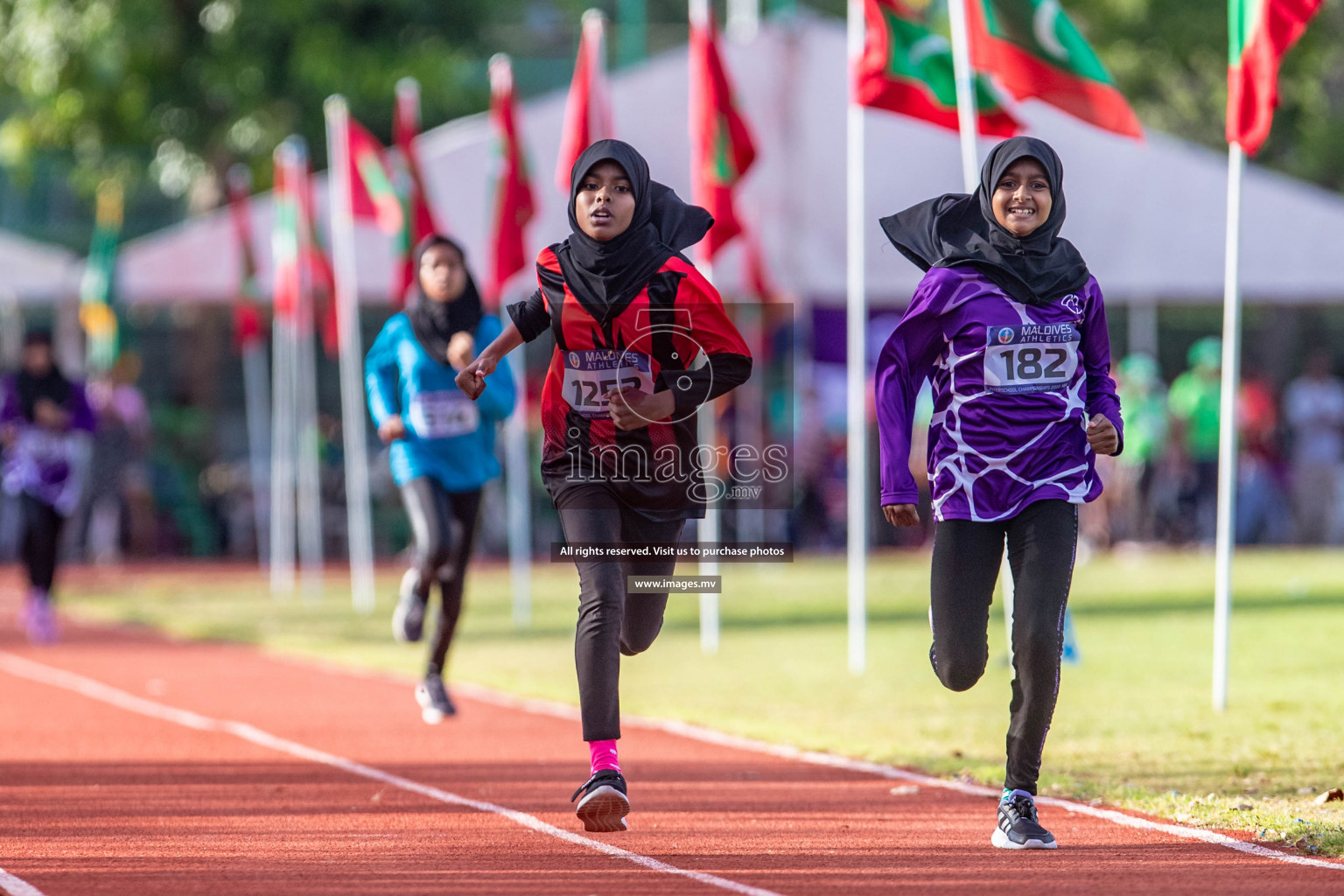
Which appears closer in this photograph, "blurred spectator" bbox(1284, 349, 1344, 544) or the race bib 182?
the race bib 182

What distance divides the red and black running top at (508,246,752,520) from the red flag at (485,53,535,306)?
28.3ft

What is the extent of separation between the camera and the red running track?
593 centimetres

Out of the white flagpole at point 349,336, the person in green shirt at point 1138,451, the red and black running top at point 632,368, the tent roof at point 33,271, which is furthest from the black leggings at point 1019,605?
the tent roof at point 33,271

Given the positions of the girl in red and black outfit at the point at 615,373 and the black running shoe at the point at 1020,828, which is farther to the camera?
the girl in red and black outfit at the point at 615,373

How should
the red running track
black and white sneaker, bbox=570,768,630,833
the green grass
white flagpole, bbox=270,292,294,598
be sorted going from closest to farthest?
the red running track, black and white sneaker, bbox=570,768,630,833, the green grass, white flagpole, bbox=270,292,294,598

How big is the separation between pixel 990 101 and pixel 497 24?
18634 millimetres

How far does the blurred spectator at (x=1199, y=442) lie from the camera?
23.1 metres

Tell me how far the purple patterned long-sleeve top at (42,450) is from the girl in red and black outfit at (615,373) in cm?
916

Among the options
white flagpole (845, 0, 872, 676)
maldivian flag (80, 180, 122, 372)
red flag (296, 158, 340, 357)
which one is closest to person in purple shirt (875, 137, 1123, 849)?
white flagpole (845, 0, 872, 676)

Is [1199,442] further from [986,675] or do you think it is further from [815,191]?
[986,675]

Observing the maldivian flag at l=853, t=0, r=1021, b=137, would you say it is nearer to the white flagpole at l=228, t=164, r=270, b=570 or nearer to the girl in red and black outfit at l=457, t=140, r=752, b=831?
the girl in red and black outfit at l=457, t=140, r=752, b=831

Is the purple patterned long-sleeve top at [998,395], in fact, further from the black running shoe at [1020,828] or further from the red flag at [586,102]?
the red flag at [586,102]

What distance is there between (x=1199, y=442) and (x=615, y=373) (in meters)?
17.7

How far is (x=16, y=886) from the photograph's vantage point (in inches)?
229
